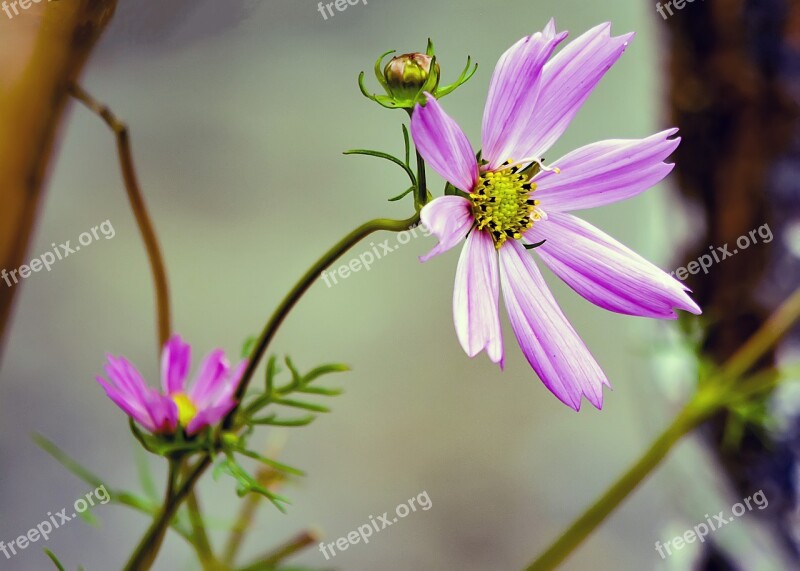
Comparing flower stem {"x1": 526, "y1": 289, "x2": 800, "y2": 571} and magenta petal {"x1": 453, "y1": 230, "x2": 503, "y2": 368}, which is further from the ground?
magenta petal {"x1": 453, "y1": 230, "x2": 503, "y2": 368}

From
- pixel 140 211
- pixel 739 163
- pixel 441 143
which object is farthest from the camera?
pixel 739 163

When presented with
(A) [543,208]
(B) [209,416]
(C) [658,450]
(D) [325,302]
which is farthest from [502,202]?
(D) [325,302]

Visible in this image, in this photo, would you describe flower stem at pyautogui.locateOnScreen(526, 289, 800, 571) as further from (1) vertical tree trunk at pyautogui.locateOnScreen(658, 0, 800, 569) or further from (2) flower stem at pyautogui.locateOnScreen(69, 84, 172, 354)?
(2) flower stem at pyautogui.locateOnScreen(69, 84, 172, 354)

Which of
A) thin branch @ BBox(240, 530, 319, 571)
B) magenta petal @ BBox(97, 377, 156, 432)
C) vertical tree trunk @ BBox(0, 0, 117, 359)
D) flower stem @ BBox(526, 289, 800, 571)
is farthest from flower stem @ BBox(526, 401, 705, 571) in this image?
vertical tree trunk @ BBox(0, 0, 117, 359)

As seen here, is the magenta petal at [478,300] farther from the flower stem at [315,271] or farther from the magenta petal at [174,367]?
the magenta petal at [174,367]

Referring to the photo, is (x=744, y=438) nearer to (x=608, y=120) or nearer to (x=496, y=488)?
(x=496, y=488)

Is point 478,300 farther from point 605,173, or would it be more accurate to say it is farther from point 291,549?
point 291,549

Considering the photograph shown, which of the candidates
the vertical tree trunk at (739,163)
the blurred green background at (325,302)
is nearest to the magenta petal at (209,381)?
the blurred green background at (325,302)
